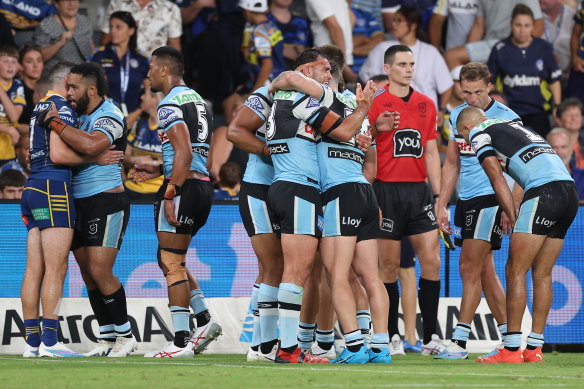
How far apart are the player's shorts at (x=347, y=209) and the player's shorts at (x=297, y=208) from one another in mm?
85

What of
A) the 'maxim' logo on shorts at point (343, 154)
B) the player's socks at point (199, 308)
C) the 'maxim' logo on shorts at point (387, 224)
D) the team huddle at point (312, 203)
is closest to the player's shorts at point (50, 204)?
the team huddle at point (312, 203)

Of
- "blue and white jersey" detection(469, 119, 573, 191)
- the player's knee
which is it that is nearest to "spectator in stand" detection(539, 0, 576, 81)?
"blue and white jersey" detection(469, 119, 573, 191)

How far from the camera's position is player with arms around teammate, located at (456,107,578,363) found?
313 inches

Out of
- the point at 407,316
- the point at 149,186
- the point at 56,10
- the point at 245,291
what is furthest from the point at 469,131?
the point at 56,10

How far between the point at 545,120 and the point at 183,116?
6.96 metres

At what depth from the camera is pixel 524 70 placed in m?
13.7

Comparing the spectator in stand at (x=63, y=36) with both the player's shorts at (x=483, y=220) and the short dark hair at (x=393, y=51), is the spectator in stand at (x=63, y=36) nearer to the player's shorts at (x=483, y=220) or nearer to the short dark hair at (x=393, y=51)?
the short dark hair at (x=393, y=51)

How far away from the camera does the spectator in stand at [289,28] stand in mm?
13812

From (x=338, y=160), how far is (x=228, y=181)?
15.4 feet

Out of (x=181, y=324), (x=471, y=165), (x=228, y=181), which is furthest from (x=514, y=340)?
(x=228, y=181)

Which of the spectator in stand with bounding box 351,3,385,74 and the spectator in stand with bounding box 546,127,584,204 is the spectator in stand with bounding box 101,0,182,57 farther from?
the spectator in stand with bounding box 546,127,584,204

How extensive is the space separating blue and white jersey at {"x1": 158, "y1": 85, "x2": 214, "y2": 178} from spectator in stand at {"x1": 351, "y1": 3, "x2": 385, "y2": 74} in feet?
19.9

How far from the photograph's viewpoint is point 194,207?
8664 millimetres

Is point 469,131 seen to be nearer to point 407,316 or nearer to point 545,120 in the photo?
point 407,316
